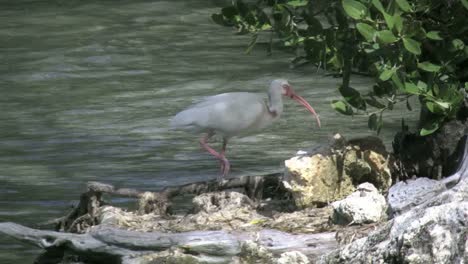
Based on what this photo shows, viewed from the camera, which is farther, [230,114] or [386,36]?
[230,114]

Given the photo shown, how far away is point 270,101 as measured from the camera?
388 inches

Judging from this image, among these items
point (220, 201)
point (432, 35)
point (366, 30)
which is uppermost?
point (366, 30)

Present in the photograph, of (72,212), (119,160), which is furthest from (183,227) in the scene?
(119,160)

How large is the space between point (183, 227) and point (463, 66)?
1.87 m

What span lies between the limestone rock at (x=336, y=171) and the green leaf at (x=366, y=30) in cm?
108

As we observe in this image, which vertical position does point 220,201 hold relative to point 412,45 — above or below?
below

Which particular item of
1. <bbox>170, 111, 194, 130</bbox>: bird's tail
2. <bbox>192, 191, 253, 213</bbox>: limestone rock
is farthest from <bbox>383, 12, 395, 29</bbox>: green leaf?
<bbox>170, 111, 194, 130</bbox>: bird's tail

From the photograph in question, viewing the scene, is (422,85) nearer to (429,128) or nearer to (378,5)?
(429,128)

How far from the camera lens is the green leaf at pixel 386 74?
7320 mm

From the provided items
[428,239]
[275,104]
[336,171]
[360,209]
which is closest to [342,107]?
[336,171]

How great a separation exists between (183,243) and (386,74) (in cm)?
140

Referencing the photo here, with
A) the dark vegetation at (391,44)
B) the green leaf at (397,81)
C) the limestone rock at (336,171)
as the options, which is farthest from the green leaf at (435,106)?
the limestone rock at (336,171)

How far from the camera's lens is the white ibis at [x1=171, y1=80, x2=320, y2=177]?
9547 millimetres

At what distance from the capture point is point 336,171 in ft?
27.0
